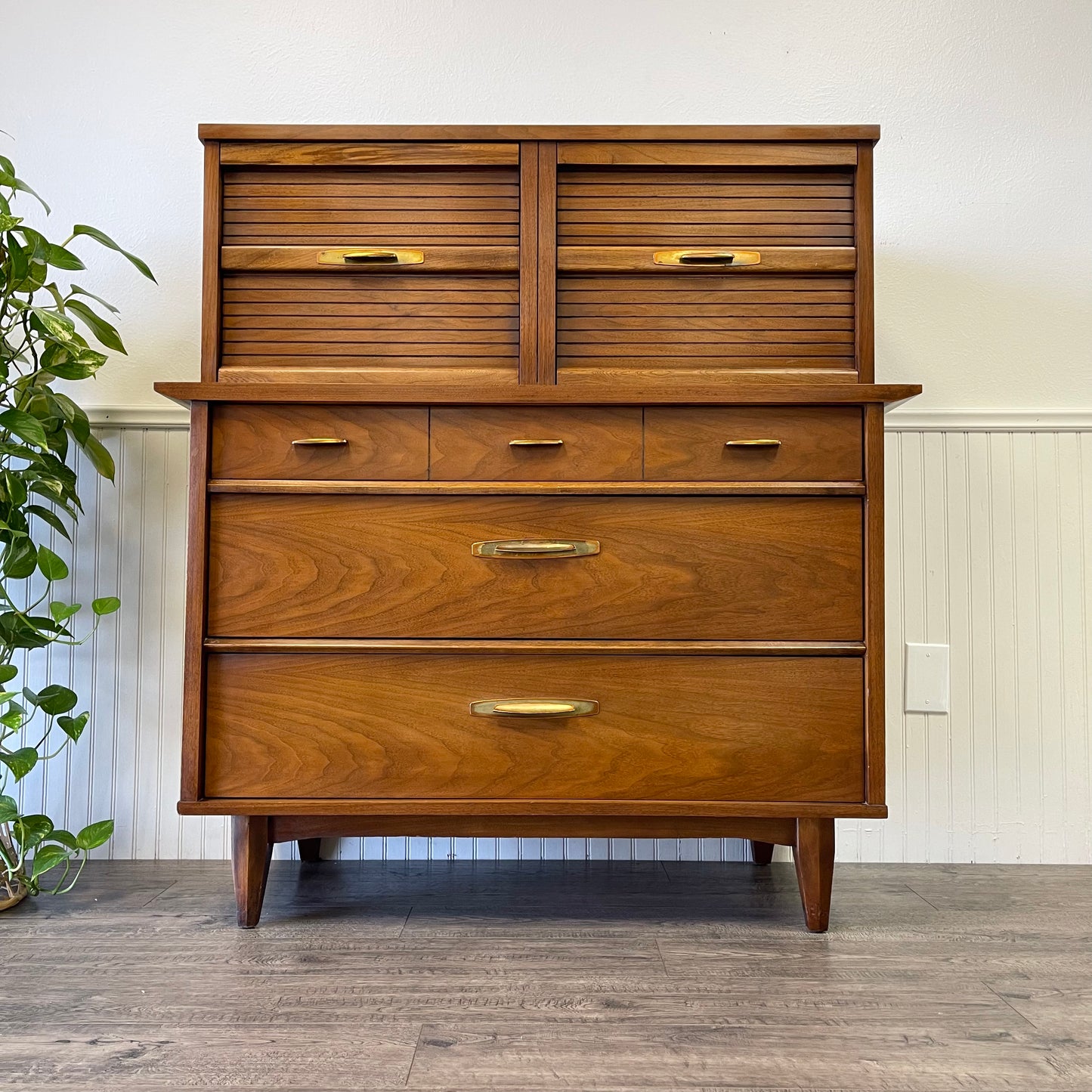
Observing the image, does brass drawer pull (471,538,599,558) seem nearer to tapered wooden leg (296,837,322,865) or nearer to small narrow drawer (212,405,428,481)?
small narrow drawer (212,405,428,481)

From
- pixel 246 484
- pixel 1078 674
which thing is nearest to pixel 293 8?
pixel 246 484

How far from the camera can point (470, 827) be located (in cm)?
123

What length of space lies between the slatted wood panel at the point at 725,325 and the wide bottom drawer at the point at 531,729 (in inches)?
18.3

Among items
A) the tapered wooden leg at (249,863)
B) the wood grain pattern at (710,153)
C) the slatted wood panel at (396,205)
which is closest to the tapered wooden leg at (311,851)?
the tapered wooden leg at (249,863)

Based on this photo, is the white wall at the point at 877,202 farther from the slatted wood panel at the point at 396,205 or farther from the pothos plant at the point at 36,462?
the slatted wood panel at the point at 396,205

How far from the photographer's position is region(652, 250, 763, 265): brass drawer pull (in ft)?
4.10

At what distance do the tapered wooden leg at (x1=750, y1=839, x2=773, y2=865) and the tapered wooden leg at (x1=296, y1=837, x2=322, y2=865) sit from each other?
2.73 ft

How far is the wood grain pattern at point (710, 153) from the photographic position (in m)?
1.25

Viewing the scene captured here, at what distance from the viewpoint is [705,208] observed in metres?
1.27

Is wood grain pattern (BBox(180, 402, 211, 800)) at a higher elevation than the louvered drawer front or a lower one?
lower

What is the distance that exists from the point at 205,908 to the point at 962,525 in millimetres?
1523

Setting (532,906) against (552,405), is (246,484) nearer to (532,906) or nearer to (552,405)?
(552,405)

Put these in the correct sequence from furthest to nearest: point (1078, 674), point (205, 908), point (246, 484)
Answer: point (1078, 674)
point (205, 908)
point (246, 484)

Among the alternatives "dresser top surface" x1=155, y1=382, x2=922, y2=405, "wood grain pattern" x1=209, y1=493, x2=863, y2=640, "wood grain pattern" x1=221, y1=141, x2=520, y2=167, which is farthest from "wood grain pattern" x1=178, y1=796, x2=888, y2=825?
"wood grain pattern" x1=221, y1=141, x2=520, y2=167
